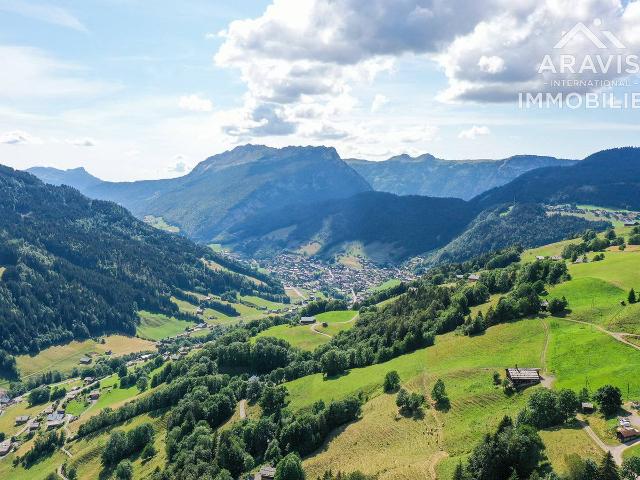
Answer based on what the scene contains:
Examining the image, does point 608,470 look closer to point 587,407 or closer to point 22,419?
point 587,407

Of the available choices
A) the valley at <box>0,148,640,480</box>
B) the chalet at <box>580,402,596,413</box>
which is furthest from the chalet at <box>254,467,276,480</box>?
the chalet at <box>580,402,596,413</box>

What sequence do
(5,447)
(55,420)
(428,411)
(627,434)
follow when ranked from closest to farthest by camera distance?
(627,434) → (428,411) → (5,447) → (55,420)

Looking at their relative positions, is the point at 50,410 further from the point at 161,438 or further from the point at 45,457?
the point at 161,438

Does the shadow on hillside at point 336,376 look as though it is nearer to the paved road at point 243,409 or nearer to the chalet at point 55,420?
the paved road at point 243,409

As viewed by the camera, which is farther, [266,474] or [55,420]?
[55,420]

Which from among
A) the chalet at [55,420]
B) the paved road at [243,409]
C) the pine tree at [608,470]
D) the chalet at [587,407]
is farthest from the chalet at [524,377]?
the chalet at [55,420]

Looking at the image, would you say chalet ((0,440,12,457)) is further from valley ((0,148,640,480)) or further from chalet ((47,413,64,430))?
chalet ((47,413,64,430))

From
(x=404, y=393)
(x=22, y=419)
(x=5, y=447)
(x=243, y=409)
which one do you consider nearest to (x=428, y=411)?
(x=404, y=393)

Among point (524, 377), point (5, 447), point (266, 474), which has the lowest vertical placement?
point (5, 447)
